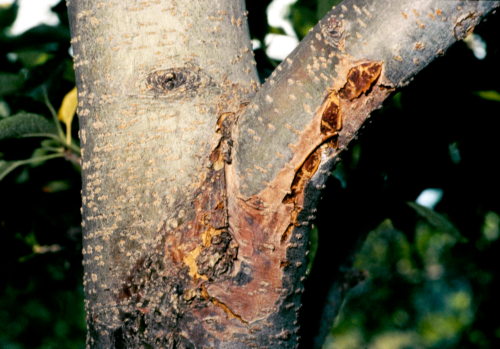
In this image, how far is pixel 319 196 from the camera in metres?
0.50

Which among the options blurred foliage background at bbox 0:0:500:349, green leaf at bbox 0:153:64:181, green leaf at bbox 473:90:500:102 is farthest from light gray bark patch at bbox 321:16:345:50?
green leaf at bbox 0:153:64:181

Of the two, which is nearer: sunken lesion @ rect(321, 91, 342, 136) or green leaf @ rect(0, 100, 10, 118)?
sunken lesion @ rect(321, 91, 342, 136)

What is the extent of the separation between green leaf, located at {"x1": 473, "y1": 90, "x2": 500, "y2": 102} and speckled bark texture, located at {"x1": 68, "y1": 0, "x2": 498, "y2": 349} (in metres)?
0.55

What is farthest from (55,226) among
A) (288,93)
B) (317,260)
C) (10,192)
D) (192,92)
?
(288,93)

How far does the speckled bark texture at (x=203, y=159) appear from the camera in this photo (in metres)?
0.46

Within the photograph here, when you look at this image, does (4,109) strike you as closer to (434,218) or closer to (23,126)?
(23,126)

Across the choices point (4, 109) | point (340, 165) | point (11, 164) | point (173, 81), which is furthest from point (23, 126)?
point (340, 165)

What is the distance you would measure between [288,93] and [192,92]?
0.42 ft

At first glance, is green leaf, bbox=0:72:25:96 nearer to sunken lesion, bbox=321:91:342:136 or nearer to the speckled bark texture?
the speckled bark texture

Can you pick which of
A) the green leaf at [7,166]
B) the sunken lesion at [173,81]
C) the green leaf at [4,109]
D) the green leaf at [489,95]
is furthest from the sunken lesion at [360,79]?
the green leaf at [4,109]

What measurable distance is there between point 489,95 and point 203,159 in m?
0.68

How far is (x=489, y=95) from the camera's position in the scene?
0.89 metres

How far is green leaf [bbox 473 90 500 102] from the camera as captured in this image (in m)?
0.88

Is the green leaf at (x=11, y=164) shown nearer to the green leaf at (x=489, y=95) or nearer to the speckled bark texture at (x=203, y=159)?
the speckled bark texture at (x=203, y=159)
